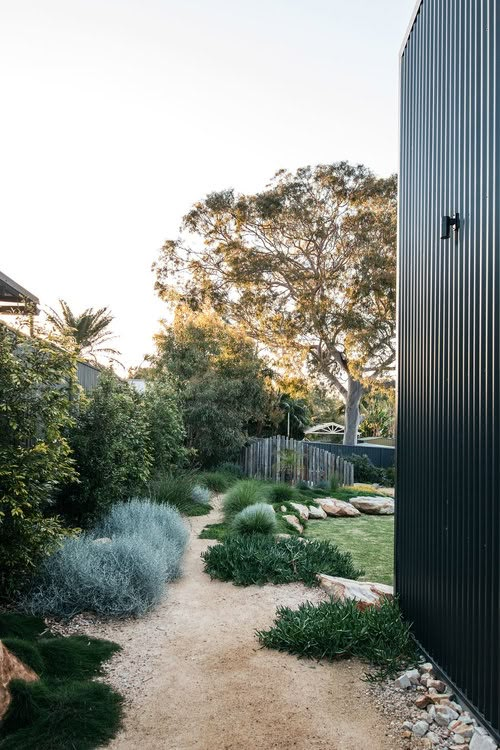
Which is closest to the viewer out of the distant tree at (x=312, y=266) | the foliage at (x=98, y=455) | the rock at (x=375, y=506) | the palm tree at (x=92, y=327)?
the foliage at (x=98, y=455)

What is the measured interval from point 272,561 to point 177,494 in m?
3.67

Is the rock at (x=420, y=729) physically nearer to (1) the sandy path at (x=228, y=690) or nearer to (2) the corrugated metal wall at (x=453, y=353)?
(1) the sandy path at (x=228, y=690)

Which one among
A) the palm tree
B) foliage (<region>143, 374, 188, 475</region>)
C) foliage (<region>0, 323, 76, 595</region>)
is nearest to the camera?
foliage (<region>0, 323, 76, 595</region>)

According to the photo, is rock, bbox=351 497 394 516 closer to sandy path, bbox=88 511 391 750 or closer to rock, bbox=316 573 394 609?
rock, bbox=316 573 394 609

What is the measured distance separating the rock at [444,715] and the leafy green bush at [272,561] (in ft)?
8.13

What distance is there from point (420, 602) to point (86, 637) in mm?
2489

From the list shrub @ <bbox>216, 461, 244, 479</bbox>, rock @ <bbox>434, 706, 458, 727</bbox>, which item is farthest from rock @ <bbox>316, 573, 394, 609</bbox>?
shrub @ <bbox>216, 461, 244, 479</bbox>

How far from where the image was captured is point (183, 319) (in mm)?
21078

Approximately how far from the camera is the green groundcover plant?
110 inches

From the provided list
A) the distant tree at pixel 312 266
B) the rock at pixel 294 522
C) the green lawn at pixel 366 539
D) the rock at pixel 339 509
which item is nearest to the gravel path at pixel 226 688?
the green lawn at pixel 366 539

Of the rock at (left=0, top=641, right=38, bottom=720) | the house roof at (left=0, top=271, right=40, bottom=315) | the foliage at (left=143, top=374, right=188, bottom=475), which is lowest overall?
the rock at (left=0, top=641, right=38, bottom=720)

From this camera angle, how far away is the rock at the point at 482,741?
8.86 ft

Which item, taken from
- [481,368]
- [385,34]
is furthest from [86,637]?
[385,34]

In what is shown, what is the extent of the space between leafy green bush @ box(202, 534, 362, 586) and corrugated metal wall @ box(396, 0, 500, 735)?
4.69 ft
